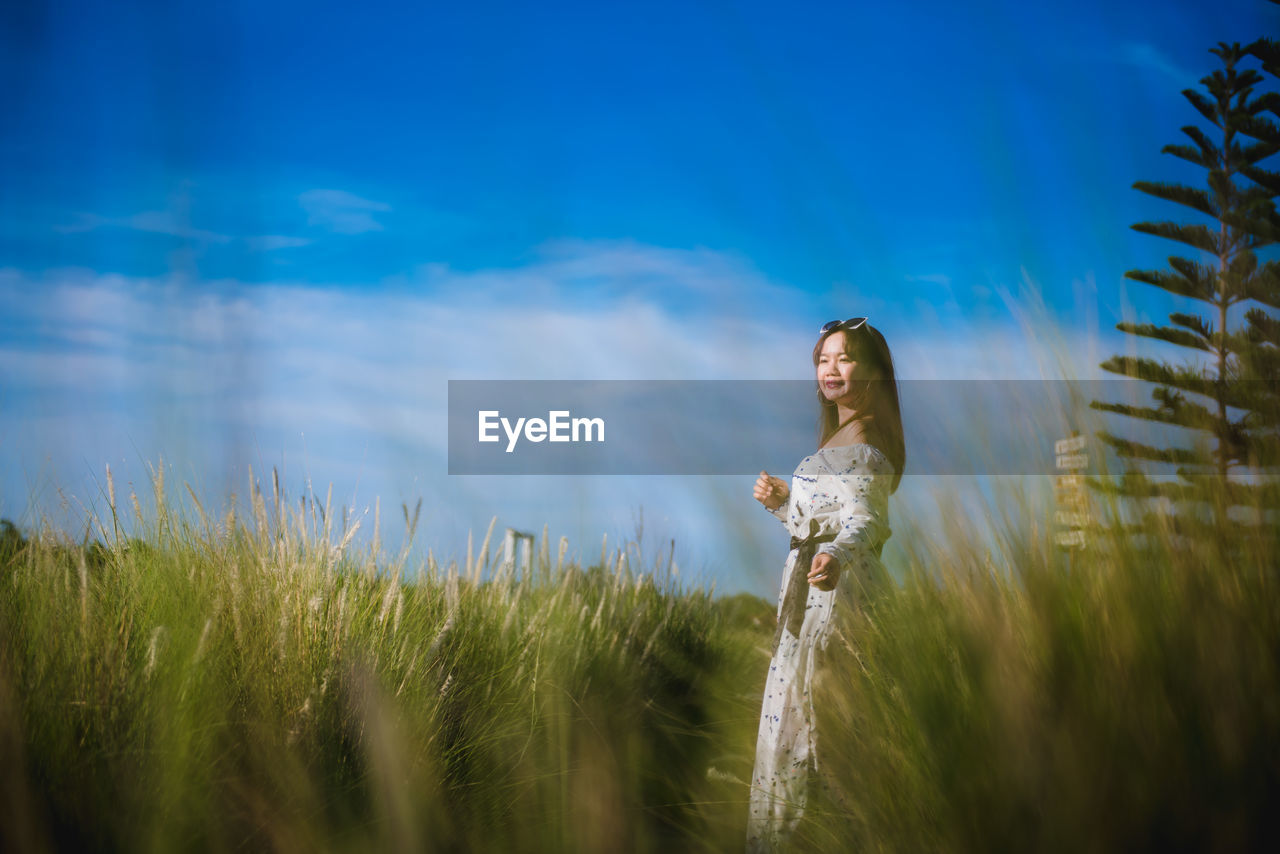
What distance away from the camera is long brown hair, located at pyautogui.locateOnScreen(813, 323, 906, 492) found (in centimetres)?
292

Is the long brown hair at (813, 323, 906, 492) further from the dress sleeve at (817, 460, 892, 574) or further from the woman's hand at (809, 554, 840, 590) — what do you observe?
the woman's hand at (809, 554, 840, 590)

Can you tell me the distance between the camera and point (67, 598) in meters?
2.34

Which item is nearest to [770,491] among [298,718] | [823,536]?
[823,536]

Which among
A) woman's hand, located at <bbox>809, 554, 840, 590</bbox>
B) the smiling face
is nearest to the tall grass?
woman's hand, located at <bbox>809, 554, 840, 590</bbox>

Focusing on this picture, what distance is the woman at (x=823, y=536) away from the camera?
8.41ft

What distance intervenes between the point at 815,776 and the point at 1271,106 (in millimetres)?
8568

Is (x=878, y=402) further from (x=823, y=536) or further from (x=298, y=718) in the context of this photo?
(x=298, y=718)

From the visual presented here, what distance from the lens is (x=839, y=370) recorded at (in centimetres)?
309

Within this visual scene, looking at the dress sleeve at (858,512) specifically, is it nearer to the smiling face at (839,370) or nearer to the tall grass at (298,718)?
the smiling face at (839,370)

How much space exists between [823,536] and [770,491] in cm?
30

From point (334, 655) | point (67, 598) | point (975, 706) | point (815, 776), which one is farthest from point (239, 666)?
point (975, 706)

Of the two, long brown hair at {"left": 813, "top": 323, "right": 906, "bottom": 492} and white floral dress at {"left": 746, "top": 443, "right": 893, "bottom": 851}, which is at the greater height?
long brown hair at {"left": 813, "top": 323, "right": 906, "bottom": 492}

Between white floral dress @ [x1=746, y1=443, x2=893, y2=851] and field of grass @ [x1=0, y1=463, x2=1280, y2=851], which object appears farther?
white floral dress @ [x1=746, y1=443, x2=893, y2=851]

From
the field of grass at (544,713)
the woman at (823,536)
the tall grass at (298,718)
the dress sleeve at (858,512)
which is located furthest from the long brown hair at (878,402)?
the tall grass at (298,718)
